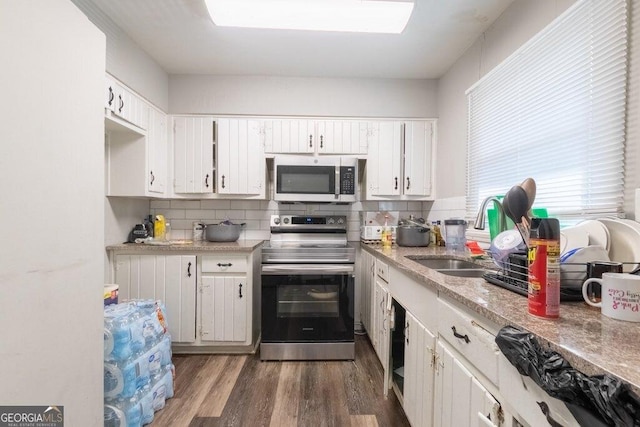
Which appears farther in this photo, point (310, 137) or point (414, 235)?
point (310, 137)

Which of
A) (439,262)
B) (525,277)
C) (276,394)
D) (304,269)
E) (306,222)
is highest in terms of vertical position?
(306,222)

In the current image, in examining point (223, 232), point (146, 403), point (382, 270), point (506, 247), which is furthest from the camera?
point (223, 232)

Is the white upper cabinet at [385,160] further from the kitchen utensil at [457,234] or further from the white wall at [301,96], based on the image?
the kitchen utensil at [457,234]

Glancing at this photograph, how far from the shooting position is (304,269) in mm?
2307

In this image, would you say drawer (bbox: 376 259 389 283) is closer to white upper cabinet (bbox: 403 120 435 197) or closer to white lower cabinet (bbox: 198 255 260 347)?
white upper cabinet (bbox: 403 120 435 197)

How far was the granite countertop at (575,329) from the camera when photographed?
53cm

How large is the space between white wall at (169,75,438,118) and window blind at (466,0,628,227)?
0.95 metres

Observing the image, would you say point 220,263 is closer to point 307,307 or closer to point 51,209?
point 307,307

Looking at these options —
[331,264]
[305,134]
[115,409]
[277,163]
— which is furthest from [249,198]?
[115,409]

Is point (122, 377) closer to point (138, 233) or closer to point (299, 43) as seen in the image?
point (138, 233)

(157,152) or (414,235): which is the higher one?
(157,152)

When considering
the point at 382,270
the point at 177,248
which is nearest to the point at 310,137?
the point at 382,270

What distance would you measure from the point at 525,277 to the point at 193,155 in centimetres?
271

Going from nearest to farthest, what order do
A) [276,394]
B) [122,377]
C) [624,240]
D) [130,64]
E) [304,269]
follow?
[624,240] < [122,377] < [276,394] < [130,64] < [304,269]
